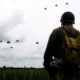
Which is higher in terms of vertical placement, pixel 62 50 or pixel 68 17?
pixel 68 17

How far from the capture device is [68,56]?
8164 mm

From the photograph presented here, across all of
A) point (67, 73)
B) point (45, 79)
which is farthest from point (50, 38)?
point (45, 79)

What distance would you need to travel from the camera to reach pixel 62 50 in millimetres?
8328

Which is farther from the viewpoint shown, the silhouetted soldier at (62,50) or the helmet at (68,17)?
Answer: the helmet at (68,17)

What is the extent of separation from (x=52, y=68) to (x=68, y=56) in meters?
0.44

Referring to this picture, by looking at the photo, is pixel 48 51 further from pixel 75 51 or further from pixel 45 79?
pixel 45 79

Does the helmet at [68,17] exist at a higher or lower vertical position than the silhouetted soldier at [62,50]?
higher

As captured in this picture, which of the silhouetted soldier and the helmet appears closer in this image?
the silhouetted soldier

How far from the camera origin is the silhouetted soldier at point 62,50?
8.17m

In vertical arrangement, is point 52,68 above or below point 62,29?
below

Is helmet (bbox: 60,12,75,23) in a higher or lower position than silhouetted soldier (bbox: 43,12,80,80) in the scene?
higher

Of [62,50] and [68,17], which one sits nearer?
[62,50]

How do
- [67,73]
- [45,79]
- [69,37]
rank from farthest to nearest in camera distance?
[45,79] < [69,37] < [67,73]

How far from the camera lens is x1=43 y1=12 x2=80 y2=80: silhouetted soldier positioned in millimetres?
8172
